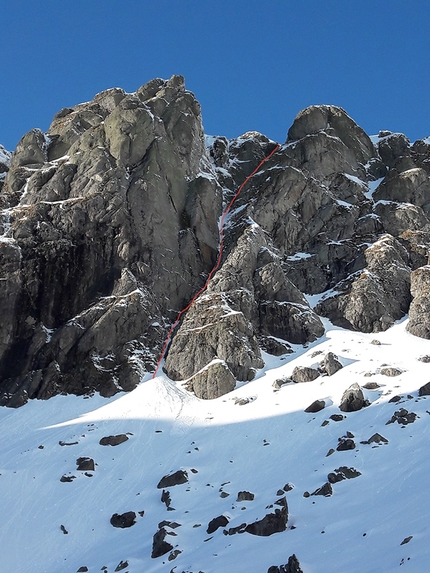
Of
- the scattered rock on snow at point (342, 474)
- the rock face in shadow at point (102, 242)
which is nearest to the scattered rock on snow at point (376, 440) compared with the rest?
the scattered rock on snow at point (342, 474)

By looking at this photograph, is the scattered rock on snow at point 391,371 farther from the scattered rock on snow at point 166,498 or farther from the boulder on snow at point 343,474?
the scattered rock on snow at point 166,498

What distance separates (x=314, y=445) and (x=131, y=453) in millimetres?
14952

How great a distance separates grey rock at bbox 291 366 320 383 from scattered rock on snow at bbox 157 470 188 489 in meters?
16.2

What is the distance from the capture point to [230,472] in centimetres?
4391

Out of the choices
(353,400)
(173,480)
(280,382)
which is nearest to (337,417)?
(353,400)

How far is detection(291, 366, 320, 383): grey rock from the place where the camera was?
184 feet

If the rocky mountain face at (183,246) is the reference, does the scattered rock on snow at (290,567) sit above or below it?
below

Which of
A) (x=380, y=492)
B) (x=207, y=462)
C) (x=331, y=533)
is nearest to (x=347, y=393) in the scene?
(x=207, y=462)

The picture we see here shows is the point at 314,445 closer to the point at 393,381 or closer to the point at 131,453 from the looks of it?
the point at 393,381

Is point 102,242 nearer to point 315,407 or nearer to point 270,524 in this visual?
point 315,407

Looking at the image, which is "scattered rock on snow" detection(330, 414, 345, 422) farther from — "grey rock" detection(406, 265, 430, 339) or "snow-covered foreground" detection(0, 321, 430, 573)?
"grey rock" detection(406, 265, 430, 339)

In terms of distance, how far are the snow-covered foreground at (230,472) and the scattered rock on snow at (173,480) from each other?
0.49m

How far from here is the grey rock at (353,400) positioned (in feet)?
156

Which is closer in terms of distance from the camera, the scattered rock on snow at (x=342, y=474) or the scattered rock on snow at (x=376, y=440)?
the scattered rock on snow at (x=342, y=474)
